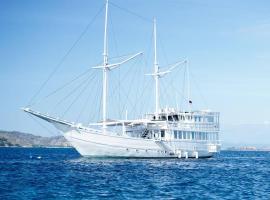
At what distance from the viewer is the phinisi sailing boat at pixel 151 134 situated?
68625mm

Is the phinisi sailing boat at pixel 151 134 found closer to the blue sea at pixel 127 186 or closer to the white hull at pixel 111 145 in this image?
the white hull at pixel 111 145

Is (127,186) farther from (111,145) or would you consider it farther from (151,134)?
(151,134)

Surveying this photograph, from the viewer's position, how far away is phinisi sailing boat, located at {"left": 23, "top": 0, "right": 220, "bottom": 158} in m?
68.6

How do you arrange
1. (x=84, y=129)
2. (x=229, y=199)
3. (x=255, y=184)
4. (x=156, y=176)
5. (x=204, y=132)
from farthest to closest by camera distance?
(x=204, y=132) → (x=84, y=129) → (x=156, y=176) → (x=255, y=184) → (x=229, y=199)

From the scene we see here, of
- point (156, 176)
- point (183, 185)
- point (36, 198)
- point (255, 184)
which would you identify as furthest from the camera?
point (156, 176)

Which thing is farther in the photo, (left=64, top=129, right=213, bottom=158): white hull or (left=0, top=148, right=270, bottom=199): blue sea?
(left=64, top=129, right=213, bottom=158): white hull

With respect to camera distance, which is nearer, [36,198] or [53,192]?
[36,198]

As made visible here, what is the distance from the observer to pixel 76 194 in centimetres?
3341

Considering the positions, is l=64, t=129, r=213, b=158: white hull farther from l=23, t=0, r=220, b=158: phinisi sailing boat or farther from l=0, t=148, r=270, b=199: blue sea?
l=0, t=148, r=270, b=199: blue sea

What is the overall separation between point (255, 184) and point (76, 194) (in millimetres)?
17923

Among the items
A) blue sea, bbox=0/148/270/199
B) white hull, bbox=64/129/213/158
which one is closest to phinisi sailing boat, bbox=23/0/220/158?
white hull, bbox=64/129/213/158

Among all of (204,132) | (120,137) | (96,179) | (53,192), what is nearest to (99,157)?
(120,137)

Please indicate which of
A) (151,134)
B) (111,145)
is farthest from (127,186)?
(151,134)

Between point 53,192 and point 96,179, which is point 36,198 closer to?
point 53,192
